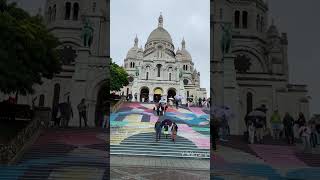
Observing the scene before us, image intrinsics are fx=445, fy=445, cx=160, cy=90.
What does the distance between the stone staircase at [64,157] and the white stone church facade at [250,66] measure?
4.95 m

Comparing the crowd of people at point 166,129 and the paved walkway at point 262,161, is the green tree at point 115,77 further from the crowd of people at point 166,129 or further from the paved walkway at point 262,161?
the paved walkway at point 262,161

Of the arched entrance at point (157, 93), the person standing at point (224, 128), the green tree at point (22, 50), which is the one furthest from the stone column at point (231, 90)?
the arched entrance at point (157, 93)

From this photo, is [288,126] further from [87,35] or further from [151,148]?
[87,35]

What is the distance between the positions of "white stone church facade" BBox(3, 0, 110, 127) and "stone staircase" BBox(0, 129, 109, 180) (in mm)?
1370

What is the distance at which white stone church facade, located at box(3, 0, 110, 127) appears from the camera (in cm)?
1655

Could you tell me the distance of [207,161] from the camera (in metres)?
13.6

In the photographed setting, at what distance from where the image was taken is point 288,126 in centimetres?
1534

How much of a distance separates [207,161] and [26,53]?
6445 millimetres

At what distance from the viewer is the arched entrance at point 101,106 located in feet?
53.4

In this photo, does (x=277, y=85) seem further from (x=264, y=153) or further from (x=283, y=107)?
(x=264, y=153)

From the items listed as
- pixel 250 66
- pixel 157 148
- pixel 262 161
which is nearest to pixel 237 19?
pixel 250 66

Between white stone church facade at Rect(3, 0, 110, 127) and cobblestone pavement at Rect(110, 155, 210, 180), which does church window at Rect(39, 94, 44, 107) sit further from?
cobblestone pavement at Rect(110, 155, 210, 180)

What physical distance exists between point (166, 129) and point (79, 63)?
Answer: 435 centimetres

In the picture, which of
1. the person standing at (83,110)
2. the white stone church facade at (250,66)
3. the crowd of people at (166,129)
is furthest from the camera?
the white stone church facade at (250,66)
